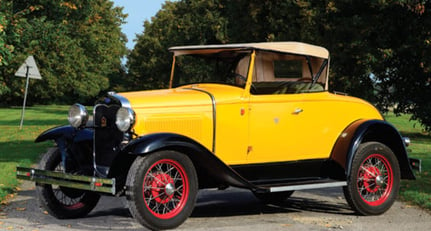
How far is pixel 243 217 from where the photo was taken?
8.28 m

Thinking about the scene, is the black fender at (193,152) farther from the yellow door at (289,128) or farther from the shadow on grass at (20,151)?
the shadow on grass at (20,151)

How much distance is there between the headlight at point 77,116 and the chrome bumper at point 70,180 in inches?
27.8

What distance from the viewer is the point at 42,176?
25.0ft

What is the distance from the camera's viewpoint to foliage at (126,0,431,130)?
61.4ft

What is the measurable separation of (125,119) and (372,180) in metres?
3.35

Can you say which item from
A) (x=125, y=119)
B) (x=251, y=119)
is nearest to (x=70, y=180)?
(x=125, y=119)

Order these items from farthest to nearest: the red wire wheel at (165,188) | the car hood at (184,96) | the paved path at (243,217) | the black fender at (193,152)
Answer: the paved path at (243,217) < the car hood at (184,96) < the red wire wheel at (165,188) < the black fender at (193,152)

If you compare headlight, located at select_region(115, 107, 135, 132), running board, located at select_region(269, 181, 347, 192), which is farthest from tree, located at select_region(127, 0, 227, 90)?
headlight, located at select_region(115, 107, 135, 132)

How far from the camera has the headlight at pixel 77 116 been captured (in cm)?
798

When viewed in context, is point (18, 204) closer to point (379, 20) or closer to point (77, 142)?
point (77, 142)

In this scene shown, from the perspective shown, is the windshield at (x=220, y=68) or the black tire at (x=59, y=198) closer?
the black tire at (x=59, y=198)

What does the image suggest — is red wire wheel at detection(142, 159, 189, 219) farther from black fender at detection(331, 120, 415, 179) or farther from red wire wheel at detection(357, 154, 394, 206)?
red wire wheel at detection(357, 154, 394, 206)

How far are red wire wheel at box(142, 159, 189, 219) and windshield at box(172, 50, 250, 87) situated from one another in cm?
127

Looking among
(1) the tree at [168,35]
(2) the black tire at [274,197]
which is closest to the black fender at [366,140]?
(2) the black tire at [274,197]
